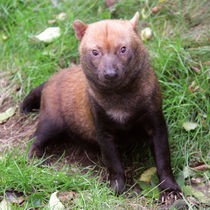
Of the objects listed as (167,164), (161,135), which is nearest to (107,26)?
(161,135)

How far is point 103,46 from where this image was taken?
3.54 meters

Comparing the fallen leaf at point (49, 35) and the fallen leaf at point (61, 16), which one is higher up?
the fallen leaf at point (61, 16)

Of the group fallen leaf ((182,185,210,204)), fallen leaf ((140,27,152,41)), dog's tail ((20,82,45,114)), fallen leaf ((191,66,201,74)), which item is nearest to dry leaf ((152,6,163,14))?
fallen leaf ((140,27,152,41))

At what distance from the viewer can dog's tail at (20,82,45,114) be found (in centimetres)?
515

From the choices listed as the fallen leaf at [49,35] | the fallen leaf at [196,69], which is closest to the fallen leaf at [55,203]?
the fallen leaf at [196,69]

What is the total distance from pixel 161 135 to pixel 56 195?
1.16 m

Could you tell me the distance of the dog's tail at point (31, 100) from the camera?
5.15m

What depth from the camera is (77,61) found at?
560cm

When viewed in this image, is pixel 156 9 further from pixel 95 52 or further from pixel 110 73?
pixel 110 73

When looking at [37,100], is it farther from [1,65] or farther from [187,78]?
[187,78]

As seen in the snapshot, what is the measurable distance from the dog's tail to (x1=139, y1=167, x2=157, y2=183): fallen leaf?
1.79m

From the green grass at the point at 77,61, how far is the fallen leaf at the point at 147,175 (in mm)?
180

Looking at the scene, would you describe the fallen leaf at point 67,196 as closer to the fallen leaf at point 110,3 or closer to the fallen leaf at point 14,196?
the fallen leaf at point 14,196

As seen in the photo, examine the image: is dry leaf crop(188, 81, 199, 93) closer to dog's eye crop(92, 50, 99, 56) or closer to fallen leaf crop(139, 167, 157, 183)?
fallen leaf crop(139, 167, 157, 183)
